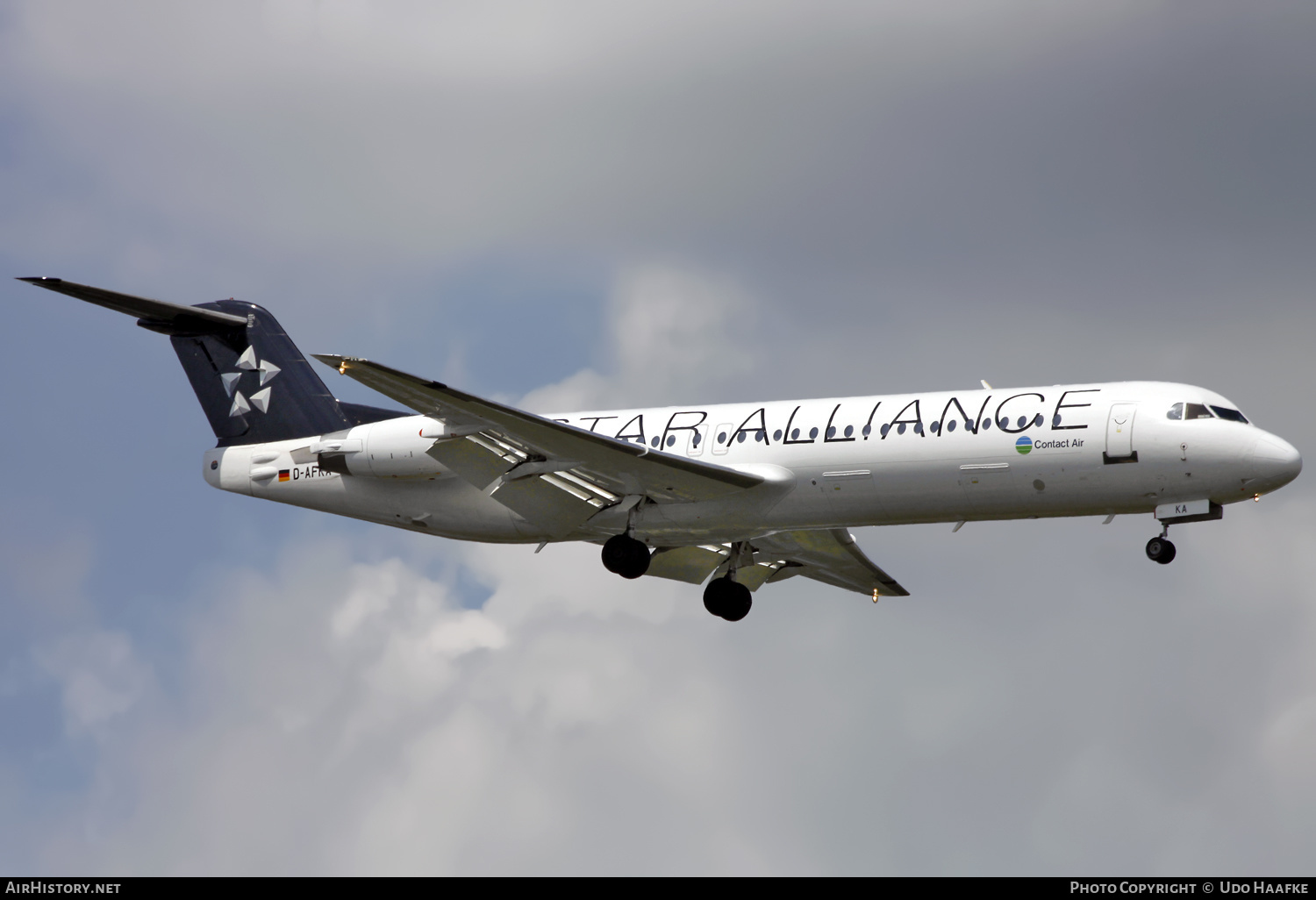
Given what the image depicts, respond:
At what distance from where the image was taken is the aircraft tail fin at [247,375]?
37438mm

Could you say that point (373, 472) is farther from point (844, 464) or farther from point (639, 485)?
point (844, 464)

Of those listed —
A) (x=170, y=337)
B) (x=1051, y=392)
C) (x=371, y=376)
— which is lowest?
(x=371, y=376)

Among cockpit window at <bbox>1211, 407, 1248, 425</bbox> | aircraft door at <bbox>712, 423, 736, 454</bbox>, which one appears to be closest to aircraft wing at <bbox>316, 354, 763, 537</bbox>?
aircraft door at <bbox>712, 423, 736, 454</bbox>

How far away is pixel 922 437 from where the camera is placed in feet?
105

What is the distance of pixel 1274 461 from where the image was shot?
30828mm

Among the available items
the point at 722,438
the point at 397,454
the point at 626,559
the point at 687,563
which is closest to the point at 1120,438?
the point at 722,438

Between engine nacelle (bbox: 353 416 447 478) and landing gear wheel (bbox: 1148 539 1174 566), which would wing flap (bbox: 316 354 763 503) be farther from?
landing gear wheel (bbox: 1148 539 1174 566)

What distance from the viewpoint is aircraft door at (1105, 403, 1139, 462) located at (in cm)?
3117

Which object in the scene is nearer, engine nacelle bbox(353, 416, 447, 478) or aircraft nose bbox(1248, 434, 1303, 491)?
aircraft nose bbox(1248, 434, 1303, 491)

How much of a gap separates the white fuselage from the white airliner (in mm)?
38

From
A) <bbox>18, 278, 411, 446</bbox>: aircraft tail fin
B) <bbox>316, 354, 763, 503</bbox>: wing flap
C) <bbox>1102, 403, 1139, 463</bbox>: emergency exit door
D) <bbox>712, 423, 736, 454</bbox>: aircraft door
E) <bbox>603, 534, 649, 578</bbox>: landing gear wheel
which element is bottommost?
<bbox>603, 534, 649, 578</bbox>: landing gear wheel

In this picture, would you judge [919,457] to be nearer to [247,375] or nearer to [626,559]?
[626,559]

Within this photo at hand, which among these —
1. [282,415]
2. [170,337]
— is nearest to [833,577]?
[282,415]
